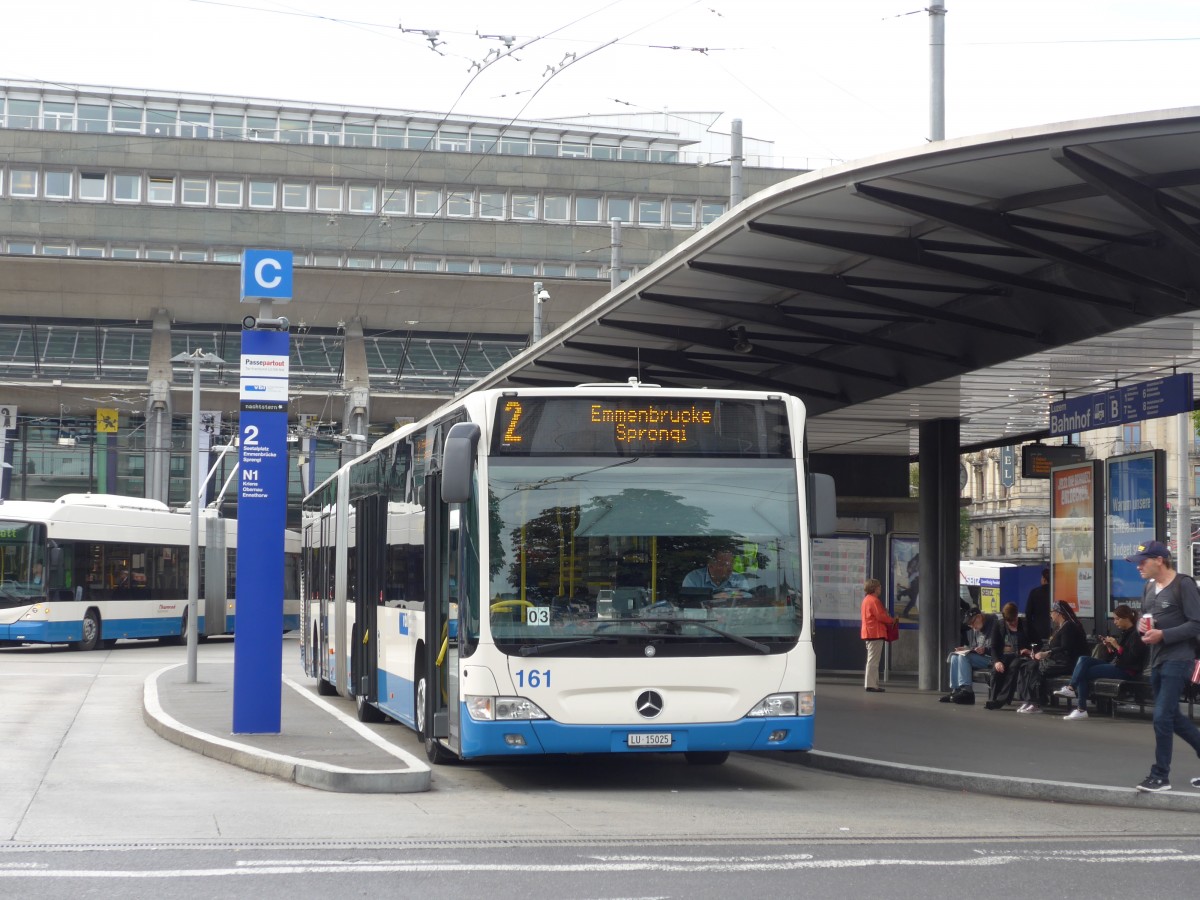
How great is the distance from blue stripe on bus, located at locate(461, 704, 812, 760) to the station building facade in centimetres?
3945

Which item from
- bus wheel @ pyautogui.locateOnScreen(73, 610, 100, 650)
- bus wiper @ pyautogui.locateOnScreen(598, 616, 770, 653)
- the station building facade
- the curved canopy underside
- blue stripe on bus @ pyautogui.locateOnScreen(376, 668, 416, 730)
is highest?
the station building facade

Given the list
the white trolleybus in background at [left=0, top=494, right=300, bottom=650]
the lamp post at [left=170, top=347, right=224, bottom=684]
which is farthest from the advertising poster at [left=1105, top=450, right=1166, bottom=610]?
the white trolleybus in background at [left=0, top=494, right=300, bottom=650]

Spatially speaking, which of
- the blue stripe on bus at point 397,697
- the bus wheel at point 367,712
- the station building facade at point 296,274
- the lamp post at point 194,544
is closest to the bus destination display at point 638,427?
the blue stripe on bus at point 397,697

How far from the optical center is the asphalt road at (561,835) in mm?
7746

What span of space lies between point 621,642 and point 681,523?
0.96 meters

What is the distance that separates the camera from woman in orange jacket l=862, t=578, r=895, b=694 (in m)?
21.7

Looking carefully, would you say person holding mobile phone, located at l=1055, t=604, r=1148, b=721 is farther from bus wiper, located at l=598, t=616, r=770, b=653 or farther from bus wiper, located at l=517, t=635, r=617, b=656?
bus wiper, located at l=517, t=635, r=617, b=656

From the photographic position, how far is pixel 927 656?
22062 millimetres

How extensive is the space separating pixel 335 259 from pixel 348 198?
265cm

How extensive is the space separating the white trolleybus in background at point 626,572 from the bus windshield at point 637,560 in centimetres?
1

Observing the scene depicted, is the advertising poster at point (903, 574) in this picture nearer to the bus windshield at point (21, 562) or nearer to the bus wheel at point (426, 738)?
the bus wheel at point (426, 738)

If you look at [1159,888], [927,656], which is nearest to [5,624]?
[927,656]

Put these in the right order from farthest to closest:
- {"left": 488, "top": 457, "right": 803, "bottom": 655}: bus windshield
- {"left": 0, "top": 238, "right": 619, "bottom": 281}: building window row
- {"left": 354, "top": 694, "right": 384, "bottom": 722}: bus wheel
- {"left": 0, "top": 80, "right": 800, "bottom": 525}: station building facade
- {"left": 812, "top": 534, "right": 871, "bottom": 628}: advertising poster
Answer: {"left": 0, "top": 238, "right": 619, "bottom": 281}: building window row
{"left": 0, "top": 80, "right": 800, "bottom": 525}: station building facade
{"left": 812, "top": 534, "right": 871, "bottom": 628}: advertising poster
{"left": 354, "top": 694, "right": 384, "bottom": 722}: bus wheel
{"left": 488, "top": 457, "right": 803, "bottom": 655}: bus windshield

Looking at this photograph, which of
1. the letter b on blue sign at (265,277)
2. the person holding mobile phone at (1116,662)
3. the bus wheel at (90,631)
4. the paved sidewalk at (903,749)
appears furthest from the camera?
the bus wheel at (90,631)
